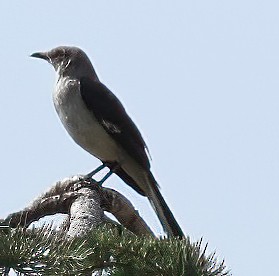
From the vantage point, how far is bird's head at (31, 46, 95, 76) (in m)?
7.69

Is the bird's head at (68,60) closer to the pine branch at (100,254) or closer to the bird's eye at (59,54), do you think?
the bird's eye at (59,54)

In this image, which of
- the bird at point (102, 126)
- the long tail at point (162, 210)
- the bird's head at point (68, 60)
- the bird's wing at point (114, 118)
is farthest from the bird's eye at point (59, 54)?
the long tail at point (162, 210)

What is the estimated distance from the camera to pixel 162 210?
6.33 metres

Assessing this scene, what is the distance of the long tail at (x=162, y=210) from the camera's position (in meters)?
5.95

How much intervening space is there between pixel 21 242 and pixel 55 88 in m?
A: 4.26

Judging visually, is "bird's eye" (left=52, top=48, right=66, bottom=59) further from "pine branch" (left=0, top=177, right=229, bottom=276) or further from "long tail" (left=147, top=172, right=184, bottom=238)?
"pine branch" (left=0, top=177, right=229, bottom=276)

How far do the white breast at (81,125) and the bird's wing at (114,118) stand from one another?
2.1 inches

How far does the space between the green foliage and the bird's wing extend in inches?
140

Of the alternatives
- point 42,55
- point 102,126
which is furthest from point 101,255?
point 42,55

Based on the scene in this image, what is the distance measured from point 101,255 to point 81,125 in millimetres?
3590

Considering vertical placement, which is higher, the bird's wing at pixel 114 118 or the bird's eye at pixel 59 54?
the bird's eye at pixel 59 54

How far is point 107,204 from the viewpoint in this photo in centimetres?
527

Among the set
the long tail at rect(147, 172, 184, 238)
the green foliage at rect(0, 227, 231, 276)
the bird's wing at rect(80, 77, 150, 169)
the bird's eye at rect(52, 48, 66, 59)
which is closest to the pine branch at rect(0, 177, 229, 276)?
the green foliage at rect(0, 227, 231, 276)

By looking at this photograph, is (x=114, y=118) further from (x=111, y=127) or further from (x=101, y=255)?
(x=101, y=255)
